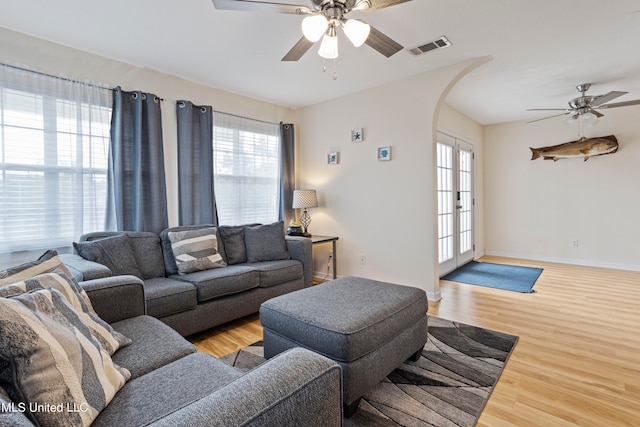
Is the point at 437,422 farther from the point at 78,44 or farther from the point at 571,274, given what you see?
the point at 571,274

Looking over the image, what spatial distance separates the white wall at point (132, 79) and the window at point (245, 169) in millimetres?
185

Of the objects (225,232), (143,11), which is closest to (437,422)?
(225,232)

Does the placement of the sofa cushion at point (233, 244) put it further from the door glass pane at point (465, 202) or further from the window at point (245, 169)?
the door glass pane at point (465, 202)

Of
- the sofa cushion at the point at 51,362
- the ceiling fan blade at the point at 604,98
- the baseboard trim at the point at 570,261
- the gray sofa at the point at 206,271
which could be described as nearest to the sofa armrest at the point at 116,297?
the gray sofa at the point at 206,271

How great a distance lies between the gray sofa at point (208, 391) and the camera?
2.33ft

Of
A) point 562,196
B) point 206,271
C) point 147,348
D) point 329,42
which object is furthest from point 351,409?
point 562,196

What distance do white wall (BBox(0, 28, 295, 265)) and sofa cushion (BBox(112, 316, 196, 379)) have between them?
1601 mm

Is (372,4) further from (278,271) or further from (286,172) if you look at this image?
(286,172)

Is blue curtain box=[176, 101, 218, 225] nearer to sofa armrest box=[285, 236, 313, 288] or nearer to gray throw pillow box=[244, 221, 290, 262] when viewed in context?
gray throw pillow box=[244, 221, 290, 262]

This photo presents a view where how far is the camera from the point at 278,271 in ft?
10.2

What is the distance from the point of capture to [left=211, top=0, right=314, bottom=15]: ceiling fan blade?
5.42ft

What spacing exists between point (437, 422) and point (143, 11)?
309 centimetres

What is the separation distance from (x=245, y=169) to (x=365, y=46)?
6.60 ft

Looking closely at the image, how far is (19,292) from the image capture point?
3.78 ft
